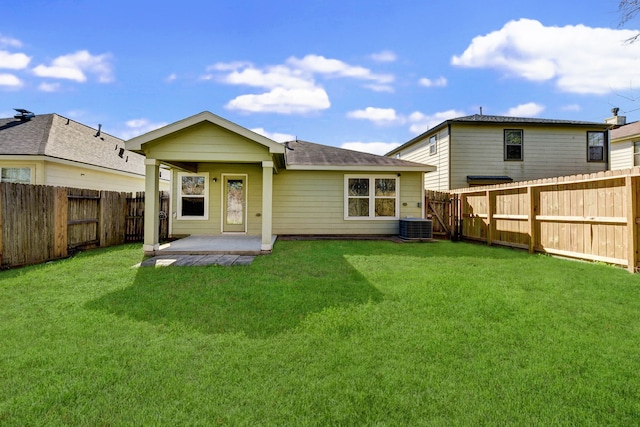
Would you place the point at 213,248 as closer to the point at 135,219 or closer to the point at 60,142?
the point at 135,219

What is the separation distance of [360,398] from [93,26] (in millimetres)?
13637

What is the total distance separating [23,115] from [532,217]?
19691 millimetres

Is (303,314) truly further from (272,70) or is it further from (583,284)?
(272,70)

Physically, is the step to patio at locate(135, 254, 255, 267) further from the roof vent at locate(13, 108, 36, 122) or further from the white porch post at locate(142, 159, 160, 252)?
the roof vent at locate(13, 108, 36, 122)

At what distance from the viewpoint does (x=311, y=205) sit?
34.8 ft

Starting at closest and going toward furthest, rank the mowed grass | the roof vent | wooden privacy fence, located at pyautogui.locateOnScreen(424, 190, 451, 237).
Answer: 1. the mowed grass
2. wooden privacy fence, located at pyautogui.locateOnScreen(424, 190, 451, 237)
3. the roof vent

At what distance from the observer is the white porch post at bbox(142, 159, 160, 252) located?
729 centimetres

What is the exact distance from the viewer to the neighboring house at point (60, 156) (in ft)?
34.5

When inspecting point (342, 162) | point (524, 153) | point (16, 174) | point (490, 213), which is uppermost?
point (524, 153)

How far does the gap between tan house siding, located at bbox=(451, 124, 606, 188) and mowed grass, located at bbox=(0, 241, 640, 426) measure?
30.4ft

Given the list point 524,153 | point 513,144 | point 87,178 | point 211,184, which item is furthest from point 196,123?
point 524,153

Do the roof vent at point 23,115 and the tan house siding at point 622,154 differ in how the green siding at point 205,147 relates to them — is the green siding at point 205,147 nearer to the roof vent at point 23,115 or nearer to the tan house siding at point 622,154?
the roof vent at point 23,115

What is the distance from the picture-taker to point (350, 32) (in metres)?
10.6

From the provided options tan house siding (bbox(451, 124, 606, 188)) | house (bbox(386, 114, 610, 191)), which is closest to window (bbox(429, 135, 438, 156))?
house (bbox(386, 114, 610, 191))
